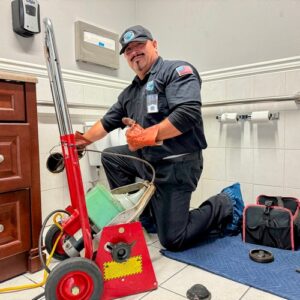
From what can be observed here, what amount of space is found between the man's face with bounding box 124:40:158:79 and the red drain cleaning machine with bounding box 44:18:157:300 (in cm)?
49

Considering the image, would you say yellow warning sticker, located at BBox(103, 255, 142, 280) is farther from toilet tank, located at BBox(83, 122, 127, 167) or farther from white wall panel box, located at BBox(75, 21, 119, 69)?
white wall panel box, located at BBox(75, 21, 119, 69)

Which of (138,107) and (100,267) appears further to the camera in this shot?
(138,107)

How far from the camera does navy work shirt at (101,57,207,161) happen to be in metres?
1.20

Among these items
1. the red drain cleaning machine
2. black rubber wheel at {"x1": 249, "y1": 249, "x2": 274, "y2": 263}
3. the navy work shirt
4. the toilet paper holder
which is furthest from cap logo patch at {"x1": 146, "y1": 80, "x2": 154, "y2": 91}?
black rubber wheel at {"x1": 249, "y1": 249, "x2": 274, "y2": 263}

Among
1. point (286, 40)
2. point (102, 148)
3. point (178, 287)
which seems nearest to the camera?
point (178, 287)

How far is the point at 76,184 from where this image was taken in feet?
3.06

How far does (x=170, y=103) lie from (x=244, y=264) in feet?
2.50

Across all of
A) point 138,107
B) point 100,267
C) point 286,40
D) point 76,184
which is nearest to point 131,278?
point 100,267

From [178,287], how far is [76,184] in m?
0.55

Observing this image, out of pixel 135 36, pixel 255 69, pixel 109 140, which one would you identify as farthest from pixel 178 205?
pixel 255 69

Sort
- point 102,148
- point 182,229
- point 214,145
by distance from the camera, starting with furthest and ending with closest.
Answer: point 214,145, point 102,148, point 182,229

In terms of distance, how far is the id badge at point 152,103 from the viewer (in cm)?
131

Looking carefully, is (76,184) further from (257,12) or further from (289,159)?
(257,12)

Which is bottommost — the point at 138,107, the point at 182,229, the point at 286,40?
the point at 182,229
